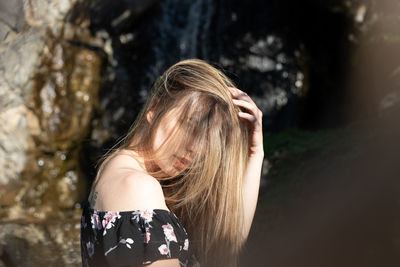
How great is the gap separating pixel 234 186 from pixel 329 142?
8.81 feet

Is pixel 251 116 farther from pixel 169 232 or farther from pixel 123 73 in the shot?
pixel 123 73

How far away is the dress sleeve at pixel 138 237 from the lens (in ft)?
5.90

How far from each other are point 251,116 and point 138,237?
953mm

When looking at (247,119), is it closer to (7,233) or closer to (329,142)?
(329,142)

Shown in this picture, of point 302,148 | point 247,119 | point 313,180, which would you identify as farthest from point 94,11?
point 247,119

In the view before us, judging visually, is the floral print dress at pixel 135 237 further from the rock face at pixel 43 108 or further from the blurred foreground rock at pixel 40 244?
the rock face at pixel 43 108

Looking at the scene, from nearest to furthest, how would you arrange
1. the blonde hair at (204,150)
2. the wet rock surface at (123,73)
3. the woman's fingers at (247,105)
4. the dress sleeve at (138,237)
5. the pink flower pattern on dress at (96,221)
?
the dress sleeve at (138,237)
the pink flower pattern on dress at (96,221)
the blonde hair at (204,150)
the woman's fingers at (247,105)
the wet rock surface at (123,73)

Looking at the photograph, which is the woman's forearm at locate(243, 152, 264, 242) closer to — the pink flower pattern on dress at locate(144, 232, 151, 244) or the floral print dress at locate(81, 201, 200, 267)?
the floral print dress at locate(81, 201, 200, 267)

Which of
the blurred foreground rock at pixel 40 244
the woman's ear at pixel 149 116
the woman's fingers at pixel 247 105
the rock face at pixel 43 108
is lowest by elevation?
the blurred foreground rock at pixel 40 244

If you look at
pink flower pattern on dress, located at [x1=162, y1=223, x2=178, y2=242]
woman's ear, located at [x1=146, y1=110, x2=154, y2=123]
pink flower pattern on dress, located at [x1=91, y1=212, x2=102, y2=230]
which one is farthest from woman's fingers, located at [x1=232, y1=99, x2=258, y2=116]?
pink flower pattern on dress, located at [x1=91, y1=212, x2=102, y2=230]

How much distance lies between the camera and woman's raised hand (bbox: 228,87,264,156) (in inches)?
92.5

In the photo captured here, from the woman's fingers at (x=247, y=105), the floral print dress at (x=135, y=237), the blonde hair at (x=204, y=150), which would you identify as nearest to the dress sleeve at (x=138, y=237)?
the floral print dress at (x=135, y=237)

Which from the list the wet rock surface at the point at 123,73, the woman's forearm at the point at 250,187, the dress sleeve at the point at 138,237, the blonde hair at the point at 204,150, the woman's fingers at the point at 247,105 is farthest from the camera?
the wet rock surface at the point at 123,73

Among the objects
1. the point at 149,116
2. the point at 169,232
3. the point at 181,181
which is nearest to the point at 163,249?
the point at 169,232
